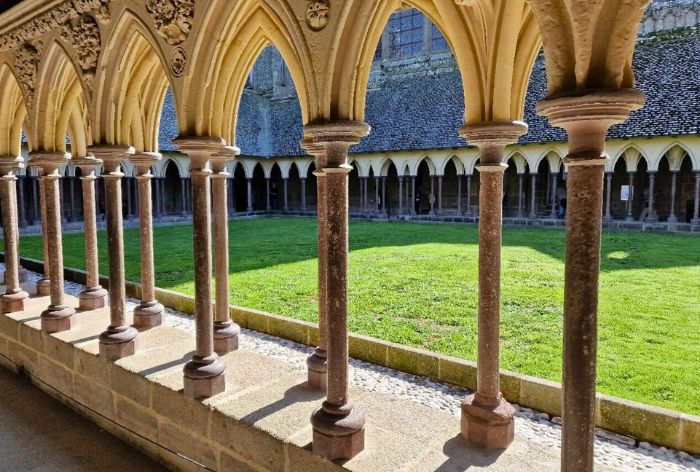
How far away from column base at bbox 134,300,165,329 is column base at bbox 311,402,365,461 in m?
3.17

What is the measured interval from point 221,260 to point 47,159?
2543 millimetres

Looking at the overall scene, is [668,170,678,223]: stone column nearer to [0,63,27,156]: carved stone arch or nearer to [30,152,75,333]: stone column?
[30,152,75,333]: stone column

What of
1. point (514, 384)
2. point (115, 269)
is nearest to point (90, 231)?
point (115, 269)

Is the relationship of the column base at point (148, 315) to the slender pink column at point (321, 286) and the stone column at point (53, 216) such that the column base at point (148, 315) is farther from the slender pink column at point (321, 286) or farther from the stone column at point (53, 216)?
the slender pink column at point (321, 286)

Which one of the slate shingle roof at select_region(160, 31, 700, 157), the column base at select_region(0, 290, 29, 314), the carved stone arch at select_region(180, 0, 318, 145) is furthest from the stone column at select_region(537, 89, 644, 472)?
the slate shingle roof at select_region(160, 31, 700, 157)

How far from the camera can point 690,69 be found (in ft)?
64.3

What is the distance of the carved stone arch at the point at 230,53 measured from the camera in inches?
129

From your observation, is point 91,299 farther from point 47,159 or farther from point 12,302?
point 47,159

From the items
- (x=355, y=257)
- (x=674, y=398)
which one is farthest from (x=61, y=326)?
(x=355, y=257)

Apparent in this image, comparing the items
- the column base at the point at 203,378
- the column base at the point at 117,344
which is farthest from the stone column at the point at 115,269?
the column base at the point at 203,378

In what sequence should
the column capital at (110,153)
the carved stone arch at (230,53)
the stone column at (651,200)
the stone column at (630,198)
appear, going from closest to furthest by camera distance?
the carved stone arch at (230,53) → the column capital at (110,153) → the stone column at (651,200) → the stone column at (630,198)

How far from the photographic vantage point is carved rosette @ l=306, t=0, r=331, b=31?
311 cm

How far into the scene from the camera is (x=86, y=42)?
15.8 feet

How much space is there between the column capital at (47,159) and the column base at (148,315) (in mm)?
1943
